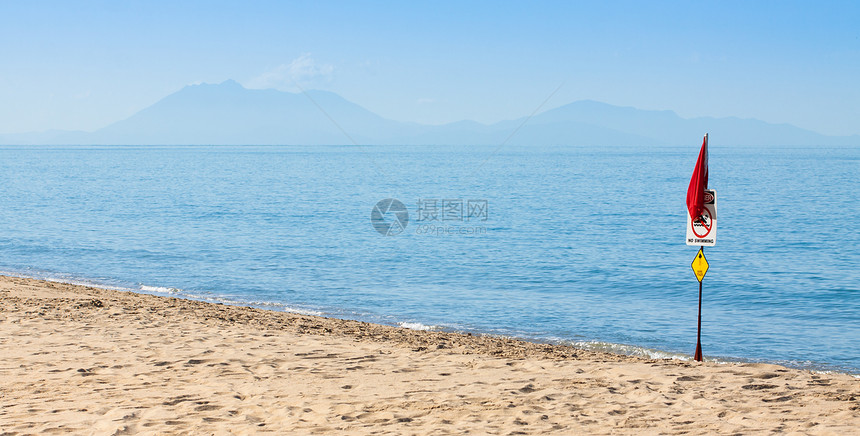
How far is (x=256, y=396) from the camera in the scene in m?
7.61

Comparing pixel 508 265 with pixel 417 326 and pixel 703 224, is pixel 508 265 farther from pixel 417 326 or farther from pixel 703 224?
pixel 703 224

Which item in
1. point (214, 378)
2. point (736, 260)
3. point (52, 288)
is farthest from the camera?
point (736, 260)

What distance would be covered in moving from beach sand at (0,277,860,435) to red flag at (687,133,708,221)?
2.25 meters

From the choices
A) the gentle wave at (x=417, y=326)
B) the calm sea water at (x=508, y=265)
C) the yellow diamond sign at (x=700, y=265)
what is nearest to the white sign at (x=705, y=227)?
the yellow diamond sign at (x=700, y=265)

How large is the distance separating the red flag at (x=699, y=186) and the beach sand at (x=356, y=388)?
88.5 inches

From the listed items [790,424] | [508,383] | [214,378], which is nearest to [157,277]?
[214,378]

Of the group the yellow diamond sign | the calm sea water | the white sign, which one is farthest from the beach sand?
the calm sea water

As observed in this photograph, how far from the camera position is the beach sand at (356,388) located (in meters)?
6.67

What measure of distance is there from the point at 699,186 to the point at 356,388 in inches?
218

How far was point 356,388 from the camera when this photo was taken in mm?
8031

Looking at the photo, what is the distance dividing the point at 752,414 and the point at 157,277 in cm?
1776

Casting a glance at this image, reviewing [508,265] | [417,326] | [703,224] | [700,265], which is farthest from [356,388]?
[508,265]

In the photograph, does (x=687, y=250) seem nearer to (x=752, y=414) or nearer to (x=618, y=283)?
(x=618, y=283)

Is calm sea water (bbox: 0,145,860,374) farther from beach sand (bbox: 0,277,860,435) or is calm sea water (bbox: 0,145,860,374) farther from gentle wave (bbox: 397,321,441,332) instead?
beach sand (bbox: 0,277,860,435)
